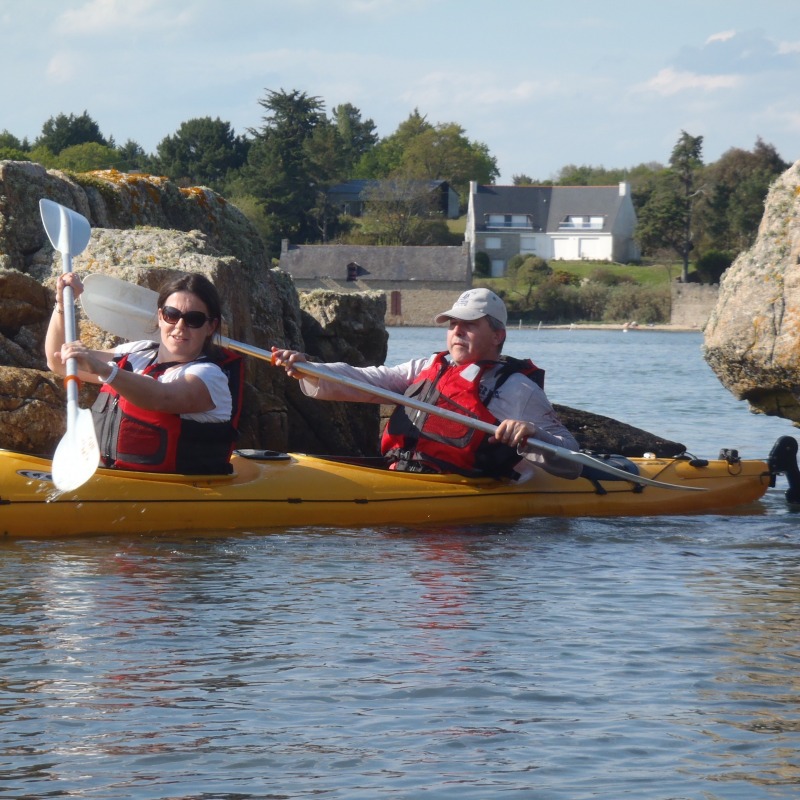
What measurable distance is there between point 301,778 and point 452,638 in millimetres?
1388

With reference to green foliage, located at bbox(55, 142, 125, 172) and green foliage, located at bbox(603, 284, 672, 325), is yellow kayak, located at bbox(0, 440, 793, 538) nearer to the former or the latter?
green foliage, located at bbox(603, 284, 672, 325)

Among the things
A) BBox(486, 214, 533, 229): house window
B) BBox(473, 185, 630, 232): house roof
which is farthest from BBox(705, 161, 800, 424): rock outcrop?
BBox(486, 214, 533, 229): house window

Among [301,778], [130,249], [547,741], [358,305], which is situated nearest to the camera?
[301,778]

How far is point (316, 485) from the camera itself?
677 cm

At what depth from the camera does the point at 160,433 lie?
6.16m

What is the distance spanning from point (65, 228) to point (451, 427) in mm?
2235

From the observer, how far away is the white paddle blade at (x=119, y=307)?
6.70m

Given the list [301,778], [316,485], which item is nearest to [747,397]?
[316,485]

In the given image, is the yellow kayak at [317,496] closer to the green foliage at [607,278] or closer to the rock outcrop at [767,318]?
the rock outcrop at [767,318]

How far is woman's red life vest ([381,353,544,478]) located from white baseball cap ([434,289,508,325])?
0.27m

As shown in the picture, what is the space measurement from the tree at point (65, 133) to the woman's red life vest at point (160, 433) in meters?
80.1

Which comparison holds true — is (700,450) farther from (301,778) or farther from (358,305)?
(301,778)

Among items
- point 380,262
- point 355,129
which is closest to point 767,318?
point 380,262

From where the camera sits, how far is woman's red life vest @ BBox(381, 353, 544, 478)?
678 cm
